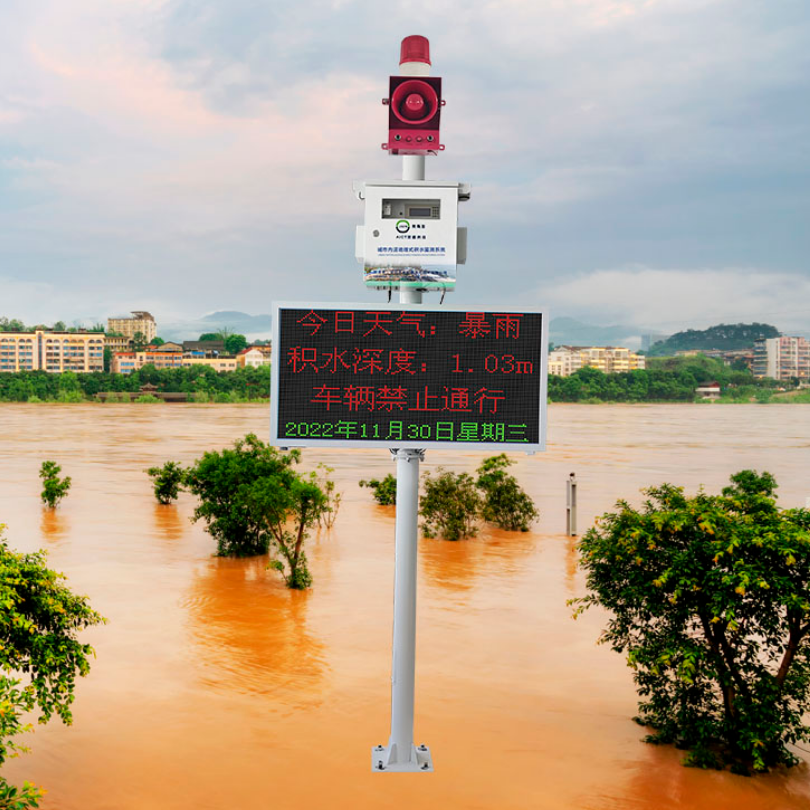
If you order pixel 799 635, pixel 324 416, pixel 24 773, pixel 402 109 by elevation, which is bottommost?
pixel 24 773

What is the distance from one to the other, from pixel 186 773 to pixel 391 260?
3.30 m

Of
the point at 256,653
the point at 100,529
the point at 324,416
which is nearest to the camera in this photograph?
the point at 324,416

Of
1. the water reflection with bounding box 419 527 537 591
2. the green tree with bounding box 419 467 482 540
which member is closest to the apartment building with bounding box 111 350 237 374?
the green tree with bounding box 419 467 482 540

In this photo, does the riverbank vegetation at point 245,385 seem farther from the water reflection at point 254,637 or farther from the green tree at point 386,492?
the water reflection at point 254,637

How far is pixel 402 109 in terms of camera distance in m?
4.54

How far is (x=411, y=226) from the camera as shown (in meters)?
4.34

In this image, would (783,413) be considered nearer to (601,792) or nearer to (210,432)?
(210,432)

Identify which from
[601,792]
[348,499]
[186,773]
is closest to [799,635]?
[601,792]

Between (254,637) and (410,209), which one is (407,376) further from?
(254,637)

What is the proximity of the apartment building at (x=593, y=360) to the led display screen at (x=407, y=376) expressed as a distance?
76224 mm

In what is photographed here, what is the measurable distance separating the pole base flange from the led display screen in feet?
6.44

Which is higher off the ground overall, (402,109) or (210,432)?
(402,109)

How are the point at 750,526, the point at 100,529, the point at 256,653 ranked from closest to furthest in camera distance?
the point at 750,526
the point at 256,653
the point at 100,529

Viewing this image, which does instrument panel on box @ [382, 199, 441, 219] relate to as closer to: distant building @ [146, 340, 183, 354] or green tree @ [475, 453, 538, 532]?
green tree @ [475, 453, 538, 532]
